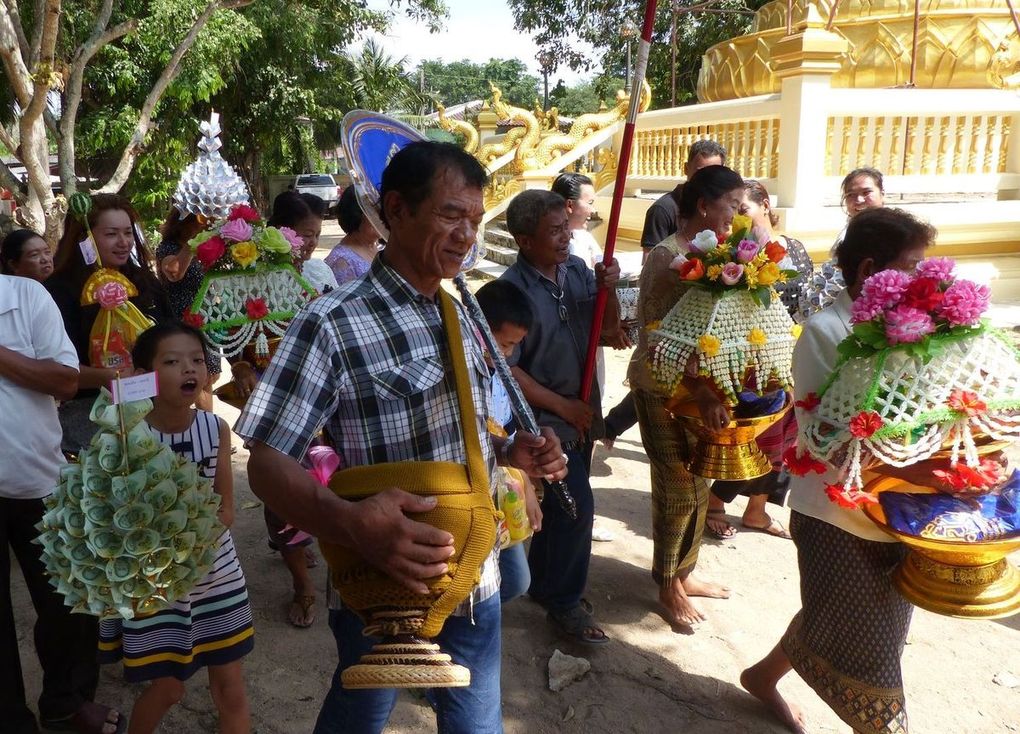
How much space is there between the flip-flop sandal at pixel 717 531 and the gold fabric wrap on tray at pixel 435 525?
9.73ft

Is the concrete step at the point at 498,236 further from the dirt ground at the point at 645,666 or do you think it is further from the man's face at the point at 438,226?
the man's face at the point at 438,226

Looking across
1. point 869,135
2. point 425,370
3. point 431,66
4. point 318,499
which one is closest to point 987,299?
point 425,370

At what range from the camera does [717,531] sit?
4355 mm

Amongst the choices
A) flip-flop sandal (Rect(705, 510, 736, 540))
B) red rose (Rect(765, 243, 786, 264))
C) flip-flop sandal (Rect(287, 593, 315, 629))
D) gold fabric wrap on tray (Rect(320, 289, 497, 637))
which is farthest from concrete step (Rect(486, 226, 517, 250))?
gold fabric wrap on tray (Rect(320, 289, 497, 637))

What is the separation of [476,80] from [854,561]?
69.7 meters

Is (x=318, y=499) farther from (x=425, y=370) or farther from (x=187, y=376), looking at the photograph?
(x=187, y=376)

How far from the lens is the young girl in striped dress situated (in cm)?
243

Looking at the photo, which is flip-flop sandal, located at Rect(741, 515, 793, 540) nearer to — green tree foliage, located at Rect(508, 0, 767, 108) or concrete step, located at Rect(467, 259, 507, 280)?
concrete step, located at Rect(467, 259, 507, 280)

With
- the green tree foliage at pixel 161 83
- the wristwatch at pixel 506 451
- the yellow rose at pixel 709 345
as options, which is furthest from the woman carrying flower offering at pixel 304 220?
the green tree foliage at pixel 161 83

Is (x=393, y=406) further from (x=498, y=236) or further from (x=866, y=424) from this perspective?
(x=498, y=236)

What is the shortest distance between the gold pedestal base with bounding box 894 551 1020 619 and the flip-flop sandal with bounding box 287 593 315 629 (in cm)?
252

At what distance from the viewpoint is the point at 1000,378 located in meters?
1.95

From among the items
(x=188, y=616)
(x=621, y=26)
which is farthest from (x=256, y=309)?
(x=621, y=26)

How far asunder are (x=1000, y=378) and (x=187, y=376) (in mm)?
2355
